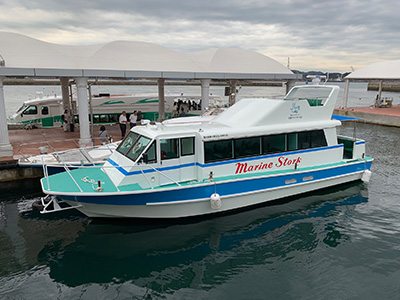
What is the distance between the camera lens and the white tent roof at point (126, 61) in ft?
44.8

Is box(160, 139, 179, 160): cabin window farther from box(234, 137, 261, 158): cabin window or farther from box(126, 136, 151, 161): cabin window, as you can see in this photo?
box(234, 137, 261, 158): cabin window

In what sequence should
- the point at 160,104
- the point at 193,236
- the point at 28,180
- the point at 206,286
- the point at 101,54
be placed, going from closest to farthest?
the point at 206,286
the point at 193,236
the point at 28,180
the point at 101,54
the point at 160,104

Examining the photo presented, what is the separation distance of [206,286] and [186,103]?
59.0 feet

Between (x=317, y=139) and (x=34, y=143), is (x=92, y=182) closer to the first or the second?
(x=317, y=139)

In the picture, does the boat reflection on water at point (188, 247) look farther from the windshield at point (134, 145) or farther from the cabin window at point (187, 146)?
the cabin window at point (187, 146)

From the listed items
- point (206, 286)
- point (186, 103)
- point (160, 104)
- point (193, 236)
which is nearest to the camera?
point (206, 286)

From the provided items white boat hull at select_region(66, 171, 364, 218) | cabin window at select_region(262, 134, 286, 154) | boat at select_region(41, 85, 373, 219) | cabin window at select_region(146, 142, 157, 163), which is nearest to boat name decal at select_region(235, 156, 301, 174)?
boat at select_region(41, 85, 373, 219)

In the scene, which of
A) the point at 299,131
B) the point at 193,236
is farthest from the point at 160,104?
the point at 193,236

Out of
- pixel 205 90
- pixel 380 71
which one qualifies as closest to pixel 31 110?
pixel 205 90

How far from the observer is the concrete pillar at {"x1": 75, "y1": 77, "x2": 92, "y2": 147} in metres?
14.3

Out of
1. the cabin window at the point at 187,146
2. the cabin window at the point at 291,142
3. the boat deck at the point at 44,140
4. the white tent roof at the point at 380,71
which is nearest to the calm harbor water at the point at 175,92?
the boat deck at the point at 44,140

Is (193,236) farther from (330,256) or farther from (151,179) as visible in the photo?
(330,256)

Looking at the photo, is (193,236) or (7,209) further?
Result: (7,209)

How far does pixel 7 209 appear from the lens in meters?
10.6
